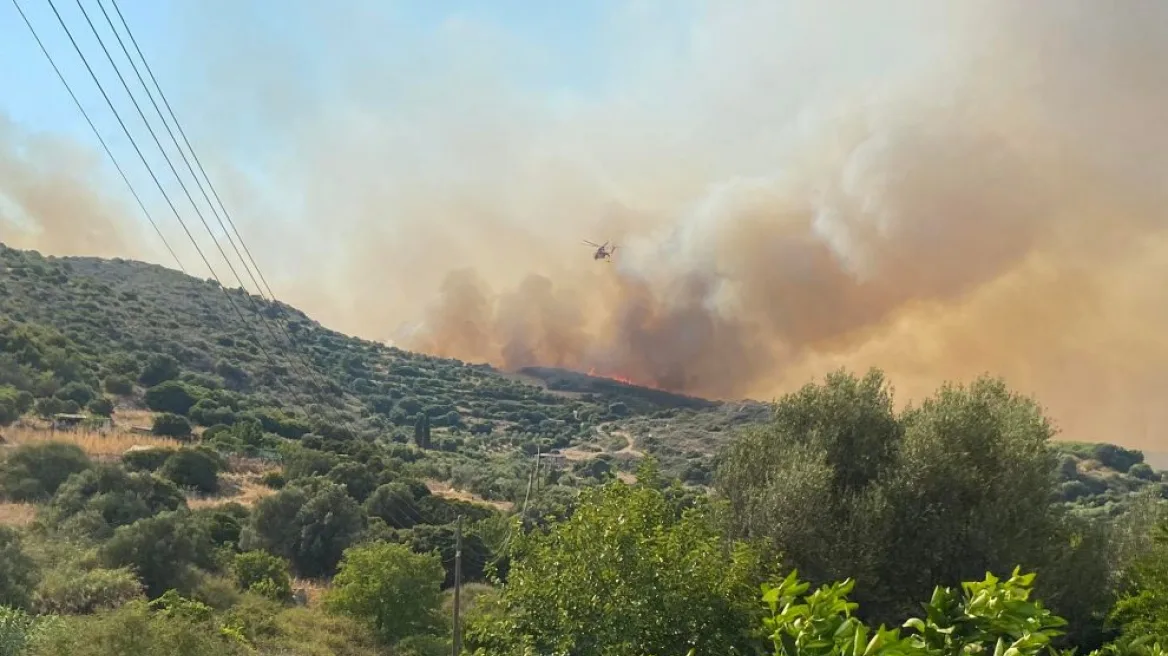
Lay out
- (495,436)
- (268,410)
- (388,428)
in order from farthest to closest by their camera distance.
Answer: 1. (495,436)
2. (388,428)
3. (268,410)

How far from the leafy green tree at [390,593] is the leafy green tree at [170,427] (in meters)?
32.6

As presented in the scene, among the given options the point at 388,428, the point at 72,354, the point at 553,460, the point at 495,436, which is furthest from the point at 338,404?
the point at 72,354

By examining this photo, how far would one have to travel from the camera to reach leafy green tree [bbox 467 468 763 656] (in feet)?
47.0

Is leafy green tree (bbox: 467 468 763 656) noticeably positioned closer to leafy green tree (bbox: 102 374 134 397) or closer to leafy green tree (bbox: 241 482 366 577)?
leafy green tree (bbox: 241 482 366 577)

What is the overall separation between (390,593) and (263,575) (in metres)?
6.48

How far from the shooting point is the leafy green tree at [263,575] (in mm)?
36406

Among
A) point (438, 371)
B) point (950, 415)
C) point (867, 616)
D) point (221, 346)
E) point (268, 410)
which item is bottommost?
point (867, 616)

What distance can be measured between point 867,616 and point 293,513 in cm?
3571

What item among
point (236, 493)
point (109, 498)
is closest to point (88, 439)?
point (236, 493)

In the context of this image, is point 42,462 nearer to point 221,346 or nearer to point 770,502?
point 770,502

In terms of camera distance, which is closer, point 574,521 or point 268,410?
point 574,521

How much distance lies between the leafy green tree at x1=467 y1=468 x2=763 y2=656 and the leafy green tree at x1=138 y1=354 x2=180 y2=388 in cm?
7050

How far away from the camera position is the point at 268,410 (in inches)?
3214

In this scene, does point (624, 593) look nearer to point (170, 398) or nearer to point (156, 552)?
point (156, 552)
